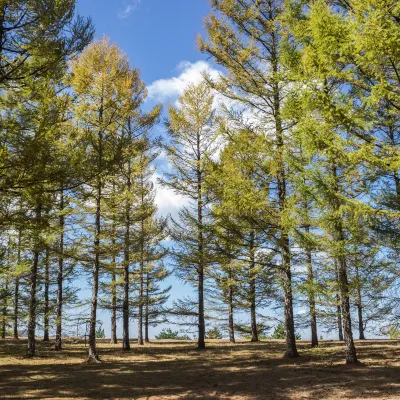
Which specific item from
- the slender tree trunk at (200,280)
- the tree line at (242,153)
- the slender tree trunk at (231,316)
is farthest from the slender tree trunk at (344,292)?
the slender tree trunk at (231,316)

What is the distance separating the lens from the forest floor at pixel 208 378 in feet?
25.6

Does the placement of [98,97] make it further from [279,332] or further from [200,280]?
[279,332]

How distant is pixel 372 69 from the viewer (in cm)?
757

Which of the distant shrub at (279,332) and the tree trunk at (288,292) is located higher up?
the tree trunk at (288,292)

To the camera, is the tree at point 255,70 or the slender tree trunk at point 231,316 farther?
the slender tree trunk at point 231,316

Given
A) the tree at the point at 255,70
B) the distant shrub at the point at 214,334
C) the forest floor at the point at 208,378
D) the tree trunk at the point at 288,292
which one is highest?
the tree at the point at 255,70

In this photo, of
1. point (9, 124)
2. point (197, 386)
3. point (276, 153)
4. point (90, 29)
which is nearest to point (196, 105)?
point (276, 153)

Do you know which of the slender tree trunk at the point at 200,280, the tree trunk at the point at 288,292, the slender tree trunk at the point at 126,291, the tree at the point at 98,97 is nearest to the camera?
the tree trunk at the point at 288,292

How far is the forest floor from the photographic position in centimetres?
780

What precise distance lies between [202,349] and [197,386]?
30.0 ft

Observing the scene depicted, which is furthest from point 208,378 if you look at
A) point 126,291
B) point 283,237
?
point 126,291

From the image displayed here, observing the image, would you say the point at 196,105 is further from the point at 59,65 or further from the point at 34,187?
the point at 34,187

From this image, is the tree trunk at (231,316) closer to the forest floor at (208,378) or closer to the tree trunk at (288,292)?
the forest floor at (208,378)

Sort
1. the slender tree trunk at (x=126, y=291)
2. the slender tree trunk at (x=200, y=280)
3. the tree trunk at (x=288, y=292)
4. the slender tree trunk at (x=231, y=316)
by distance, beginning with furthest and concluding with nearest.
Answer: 1. the slender tree trunk at (x=231, y=316)
2. the slender tree trunk at (x=200, y=280)
3. the slender tree trunk at (x=126, y=291)
4. the tree trunk at (x=288, y=292)
